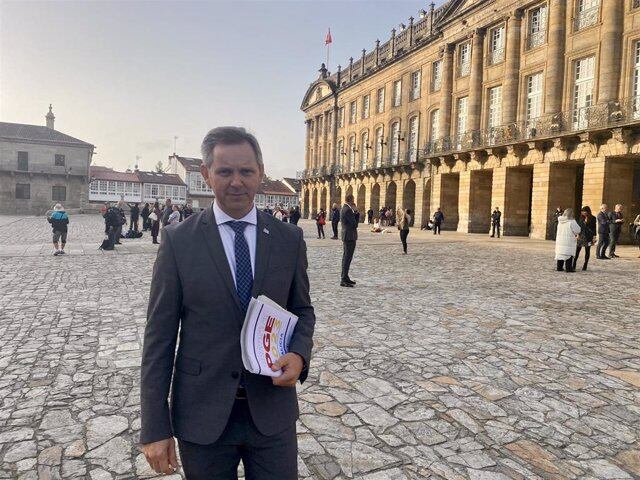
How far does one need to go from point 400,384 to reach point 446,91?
32774 mm

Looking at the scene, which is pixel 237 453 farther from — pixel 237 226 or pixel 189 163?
pixel 189 163

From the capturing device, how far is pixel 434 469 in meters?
3.08

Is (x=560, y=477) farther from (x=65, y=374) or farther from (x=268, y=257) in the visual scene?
(x=65, y=374)

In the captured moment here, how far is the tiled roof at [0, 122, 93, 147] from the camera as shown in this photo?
56062 millimetres

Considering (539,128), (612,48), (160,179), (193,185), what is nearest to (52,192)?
(160,179)

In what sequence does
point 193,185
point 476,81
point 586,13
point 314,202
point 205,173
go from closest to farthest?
point 205,173 → point 586,13 → point 476,81 → point 314,202 → point 193,185

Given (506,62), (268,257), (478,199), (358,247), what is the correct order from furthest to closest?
(478,199)
(506,62)
(358,247)
(268,257)

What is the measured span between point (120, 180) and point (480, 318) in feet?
232

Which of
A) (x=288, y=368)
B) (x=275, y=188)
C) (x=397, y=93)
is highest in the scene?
(x=397, y=93)

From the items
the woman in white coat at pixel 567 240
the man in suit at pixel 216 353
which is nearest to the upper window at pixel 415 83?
the woman in white coat at pixel 567 240

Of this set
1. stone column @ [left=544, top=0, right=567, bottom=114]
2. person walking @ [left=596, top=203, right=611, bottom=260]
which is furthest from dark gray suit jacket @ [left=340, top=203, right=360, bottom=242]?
stone column @ [left=544, top=0, right=567, bottom=114]

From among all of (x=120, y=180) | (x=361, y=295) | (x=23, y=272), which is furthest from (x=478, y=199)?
(x=120, y=180)

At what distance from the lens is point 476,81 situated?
3047cm

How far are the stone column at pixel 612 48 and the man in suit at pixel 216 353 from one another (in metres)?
24.8
